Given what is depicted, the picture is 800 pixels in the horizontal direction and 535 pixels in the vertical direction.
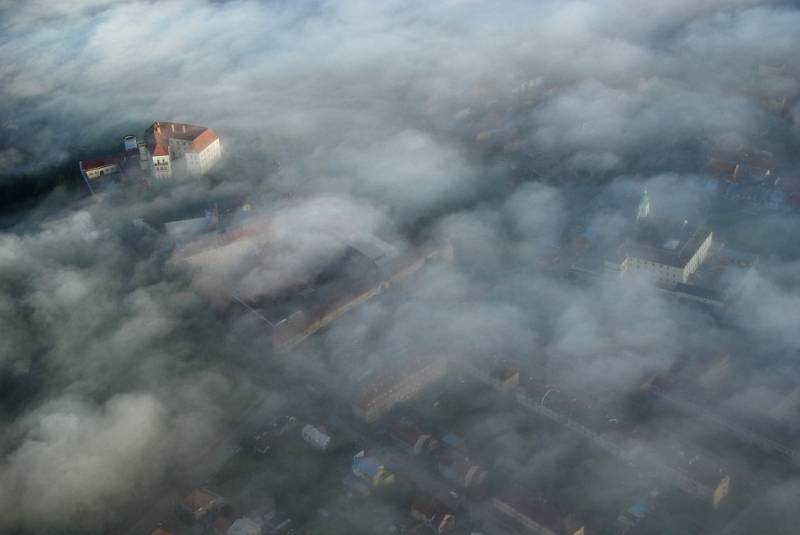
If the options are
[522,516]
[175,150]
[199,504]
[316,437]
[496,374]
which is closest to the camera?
[522,516]

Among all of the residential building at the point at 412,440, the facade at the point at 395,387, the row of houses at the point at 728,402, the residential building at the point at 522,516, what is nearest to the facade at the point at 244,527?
the residential building at the point at 412,440

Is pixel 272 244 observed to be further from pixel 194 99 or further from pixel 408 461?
pixel 194 99

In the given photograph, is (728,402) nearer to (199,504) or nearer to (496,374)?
(496,374)

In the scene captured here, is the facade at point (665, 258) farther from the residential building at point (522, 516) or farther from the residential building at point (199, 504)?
the residential building at point (199, 504)

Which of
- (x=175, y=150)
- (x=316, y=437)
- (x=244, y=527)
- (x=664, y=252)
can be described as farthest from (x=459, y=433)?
(x=175, y=150)

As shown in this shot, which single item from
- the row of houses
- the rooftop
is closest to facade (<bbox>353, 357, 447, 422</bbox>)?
the row of houses

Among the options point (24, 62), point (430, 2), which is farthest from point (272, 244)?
point (430, 2)
